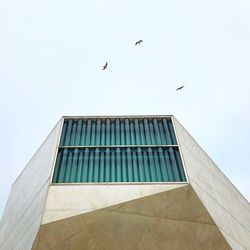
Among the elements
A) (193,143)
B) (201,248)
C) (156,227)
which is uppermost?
(193,143)

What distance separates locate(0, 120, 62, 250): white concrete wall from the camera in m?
11.8

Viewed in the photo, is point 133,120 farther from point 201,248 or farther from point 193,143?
point 201,248

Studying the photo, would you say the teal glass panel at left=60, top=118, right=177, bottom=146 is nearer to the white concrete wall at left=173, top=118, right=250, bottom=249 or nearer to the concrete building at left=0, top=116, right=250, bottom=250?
the concrete building at left=0, top=116, right=250, bottom=250

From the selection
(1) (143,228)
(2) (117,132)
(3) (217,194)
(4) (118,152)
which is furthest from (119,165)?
(3) (217,194)

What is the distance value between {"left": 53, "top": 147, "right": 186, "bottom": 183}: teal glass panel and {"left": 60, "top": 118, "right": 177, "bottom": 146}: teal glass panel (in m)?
0.59

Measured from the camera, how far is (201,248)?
11.5 metres

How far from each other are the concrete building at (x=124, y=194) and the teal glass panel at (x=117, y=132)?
0.05m

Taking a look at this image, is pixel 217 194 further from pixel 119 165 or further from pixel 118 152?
pixel 118 152

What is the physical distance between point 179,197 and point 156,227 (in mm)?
1577

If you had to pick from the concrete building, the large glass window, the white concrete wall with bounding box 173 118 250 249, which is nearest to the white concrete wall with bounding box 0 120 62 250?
the concrete building

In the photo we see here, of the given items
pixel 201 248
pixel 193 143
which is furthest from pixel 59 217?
pixel 193 143

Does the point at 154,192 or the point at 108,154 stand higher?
the point at 108,154

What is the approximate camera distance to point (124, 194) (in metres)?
12.0

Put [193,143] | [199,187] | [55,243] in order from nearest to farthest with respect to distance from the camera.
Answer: [55,243], [199,187], [193,143]
